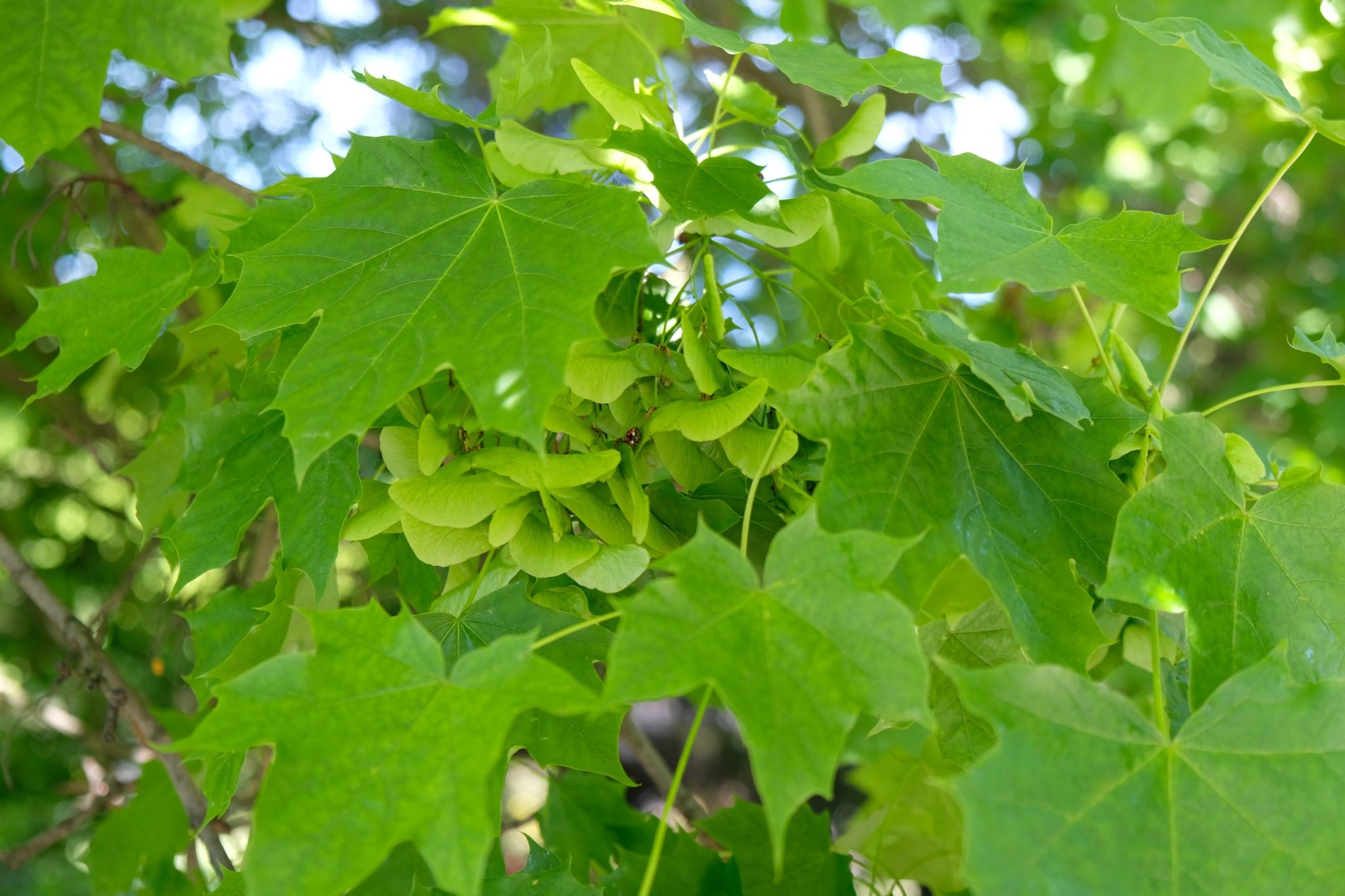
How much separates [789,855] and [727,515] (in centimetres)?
50

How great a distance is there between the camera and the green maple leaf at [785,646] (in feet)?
2.20

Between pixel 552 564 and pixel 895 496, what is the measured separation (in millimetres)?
308

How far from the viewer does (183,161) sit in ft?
4.93

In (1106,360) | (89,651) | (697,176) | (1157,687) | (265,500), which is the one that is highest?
(697,176)

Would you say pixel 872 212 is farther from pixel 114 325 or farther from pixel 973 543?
pixel 114 325

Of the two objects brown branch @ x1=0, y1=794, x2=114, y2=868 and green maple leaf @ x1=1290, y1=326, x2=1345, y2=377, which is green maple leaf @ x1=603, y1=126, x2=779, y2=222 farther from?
brown branch @ x1=0, y1=794, x2=114, y2=868

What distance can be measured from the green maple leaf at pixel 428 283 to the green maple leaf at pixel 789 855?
696 mm

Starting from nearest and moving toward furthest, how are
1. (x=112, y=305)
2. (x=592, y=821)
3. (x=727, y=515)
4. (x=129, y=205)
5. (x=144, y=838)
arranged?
(x=727, y=515) < (x=112, y=305) < (x=592, y=821) < (x=144, y=838) < (x=129, y=205)

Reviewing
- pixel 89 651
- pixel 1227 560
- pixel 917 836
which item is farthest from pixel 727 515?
pixel 89 651

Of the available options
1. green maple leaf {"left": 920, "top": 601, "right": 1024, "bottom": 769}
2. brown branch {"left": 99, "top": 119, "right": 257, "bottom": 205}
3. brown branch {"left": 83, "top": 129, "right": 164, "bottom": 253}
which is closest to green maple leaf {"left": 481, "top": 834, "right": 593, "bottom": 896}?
green maple leaf {"left": 920, "top": 601, "right": 1024, "bottom": 769}

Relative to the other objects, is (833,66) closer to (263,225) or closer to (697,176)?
(697,176)

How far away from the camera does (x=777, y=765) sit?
661 mm

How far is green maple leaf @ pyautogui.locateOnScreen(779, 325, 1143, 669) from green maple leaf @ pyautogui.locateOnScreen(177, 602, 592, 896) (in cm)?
30

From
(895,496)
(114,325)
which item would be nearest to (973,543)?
(895,496)
